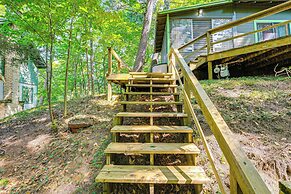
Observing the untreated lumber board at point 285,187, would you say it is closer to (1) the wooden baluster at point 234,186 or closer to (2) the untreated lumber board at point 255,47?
(1) the wooden baluster at point 234,186

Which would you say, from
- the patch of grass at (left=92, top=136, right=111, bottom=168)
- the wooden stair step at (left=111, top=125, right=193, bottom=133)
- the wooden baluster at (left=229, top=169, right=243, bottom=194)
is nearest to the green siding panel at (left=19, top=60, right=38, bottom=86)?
the patch of grass at (left=92, top=136, right=111, bottom=168)

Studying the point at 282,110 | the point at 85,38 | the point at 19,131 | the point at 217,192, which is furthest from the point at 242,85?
the point at 19,131

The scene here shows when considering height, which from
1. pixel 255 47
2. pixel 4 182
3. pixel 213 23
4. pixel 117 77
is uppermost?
pixel 213 23

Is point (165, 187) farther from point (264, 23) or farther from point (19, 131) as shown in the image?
point (264, 23)

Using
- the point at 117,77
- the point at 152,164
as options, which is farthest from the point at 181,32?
the point at 152,164

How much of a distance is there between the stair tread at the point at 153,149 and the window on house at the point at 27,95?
40.4ft

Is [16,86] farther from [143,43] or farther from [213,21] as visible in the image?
[213,21]

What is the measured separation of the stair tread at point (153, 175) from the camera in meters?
1.78

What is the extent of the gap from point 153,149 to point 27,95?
1345cm

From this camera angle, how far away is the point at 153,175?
6.10 ft

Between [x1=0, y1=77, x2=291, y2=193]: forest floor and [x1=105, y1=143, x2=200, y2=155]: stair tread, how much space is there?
0.31 meters

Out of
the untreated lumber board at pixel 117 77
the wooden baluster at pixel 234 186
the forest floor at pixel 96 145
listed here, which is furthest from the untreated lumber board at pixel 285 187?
the untreated lumber board at pixel 117 77

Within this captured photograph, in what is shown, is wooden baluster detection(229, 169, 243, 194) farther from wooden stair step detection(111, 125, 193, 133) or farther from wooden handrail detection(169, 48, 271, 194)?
wooden stair step detection(111, 125, 193, 133)

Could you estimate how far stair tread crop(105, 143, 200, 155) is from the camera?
214 centimetres
